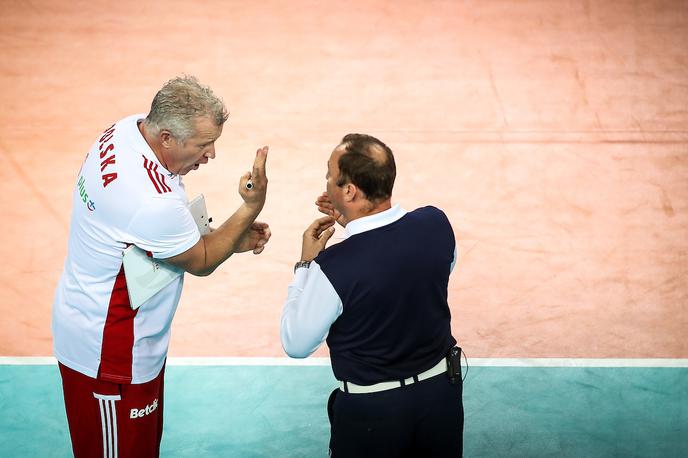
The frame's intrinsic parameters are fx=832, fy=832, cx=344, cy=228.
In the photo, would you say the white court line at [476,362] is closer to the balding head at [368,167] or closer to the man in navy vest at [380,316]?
the man in navy vest at [380,316]

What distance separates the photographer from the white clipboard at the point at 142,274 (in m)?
3.26

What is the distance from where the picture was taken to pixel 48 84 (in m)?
7.51

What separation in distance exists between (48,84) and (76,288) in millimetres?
4695

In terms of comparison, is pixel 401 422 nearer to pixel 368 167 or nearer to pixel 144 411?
pixel 368 167

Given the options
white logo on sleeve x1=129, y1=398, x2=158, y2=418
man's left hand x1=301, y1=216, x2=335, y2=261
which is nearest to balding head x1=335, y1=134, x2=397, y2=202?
man's left hand x1=301, y1=216, x2=335, y2=261

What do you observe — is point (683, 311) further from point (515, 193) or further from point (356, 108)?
point (356, 108)

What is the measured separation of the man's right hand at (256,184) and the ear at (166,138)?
33 centimetres

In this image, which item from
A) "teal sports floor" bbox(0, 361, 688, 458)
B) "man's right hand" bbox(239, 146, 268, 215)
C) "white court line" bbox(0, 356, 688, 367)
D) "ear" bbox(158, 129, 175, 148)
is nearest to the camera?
"ear" bbox(158, 129, 175, 148)

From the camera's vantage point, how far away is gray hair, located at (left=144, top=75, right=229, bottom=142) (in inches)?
128

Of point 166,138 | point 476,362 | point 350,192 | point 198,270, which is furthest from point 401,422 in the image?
point 476,362

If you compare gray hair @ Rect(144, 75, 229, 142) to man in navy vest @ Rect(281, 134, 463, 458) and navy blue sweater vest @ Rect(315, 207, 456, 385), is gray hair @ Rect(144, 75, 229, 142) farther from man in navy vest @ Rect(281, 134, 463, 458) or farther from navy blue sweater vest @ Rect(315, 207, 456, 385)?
navy blue sweater vest @ Rect(315, 207, 456, 385)

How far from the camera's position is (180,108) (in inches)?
128

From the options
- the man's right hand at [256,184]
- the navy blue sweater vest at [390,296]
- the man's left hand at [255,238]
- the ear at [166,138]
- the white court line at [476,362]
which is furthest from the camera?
the white court line at [476,362]

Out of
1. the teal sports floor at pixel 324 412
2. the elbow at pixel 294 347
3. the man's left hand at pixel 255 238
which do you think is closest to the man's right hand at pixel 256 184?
the man's left hand at pixel 255 238
